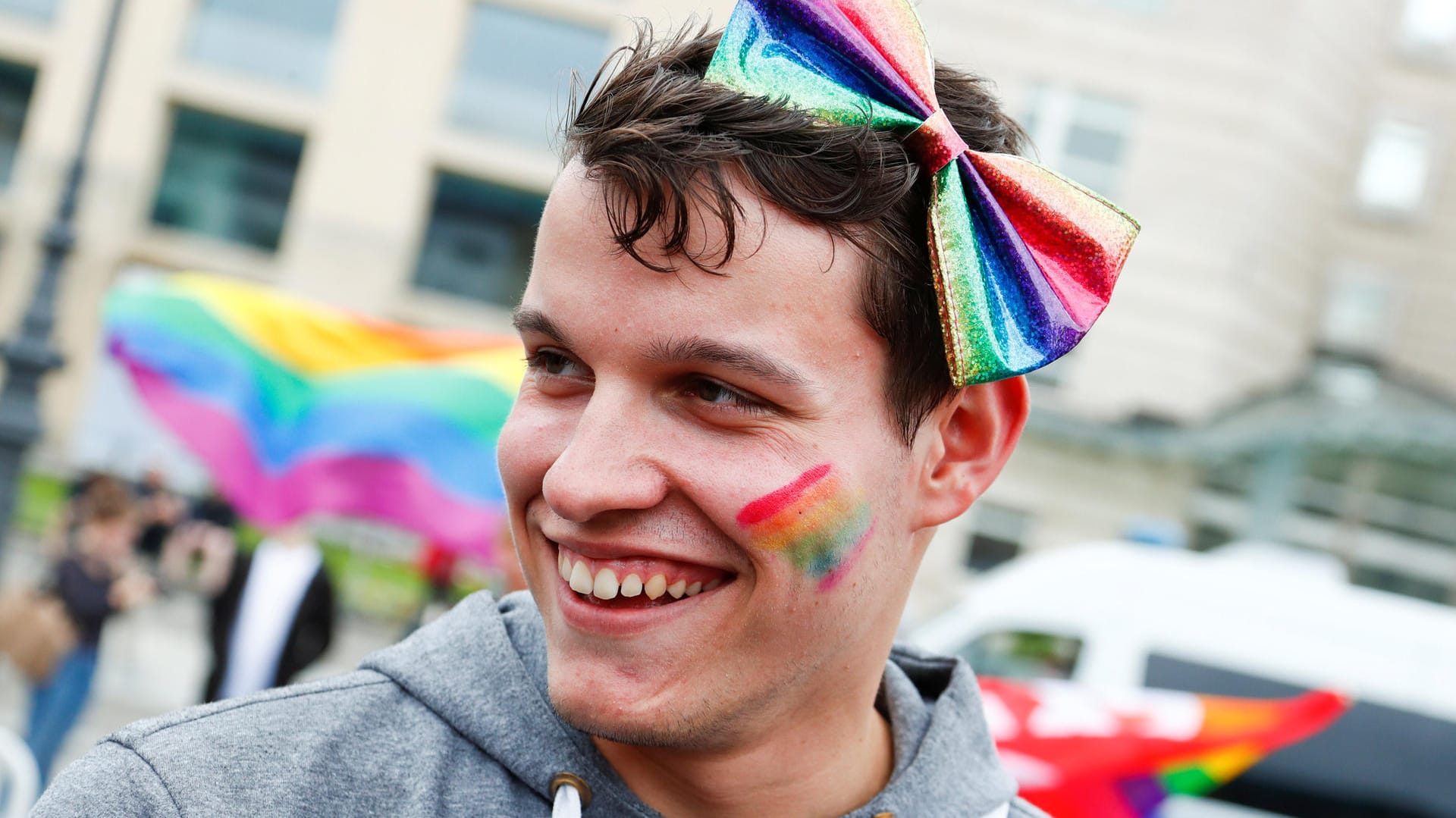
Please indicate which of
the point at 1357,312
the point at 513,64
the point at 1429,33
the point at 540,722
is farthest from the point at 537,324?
the point at 1429,33

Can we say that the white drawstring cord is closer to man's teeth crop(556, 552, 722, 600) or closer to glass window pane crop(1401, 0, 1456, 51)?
man's teeth crop(556, 552, 722, 600)

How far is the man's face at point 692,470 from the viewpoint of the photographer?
1.46 metres

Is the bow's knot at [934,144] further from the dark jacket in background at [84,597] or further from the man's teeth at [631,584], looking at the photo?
the dark jacket in background at [84,597]

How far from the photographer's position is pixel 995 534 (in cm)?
1853

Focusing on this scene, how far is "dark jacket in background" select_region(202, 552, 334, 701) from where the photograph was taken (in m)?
5.67

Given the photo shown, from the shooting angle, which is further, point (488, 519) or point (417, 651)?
point (488, 519)

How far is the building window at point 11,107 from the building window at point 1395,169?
78.2ft

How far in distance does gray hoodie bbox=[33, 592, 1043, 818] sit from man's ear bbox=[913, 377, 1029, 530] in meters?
0.37

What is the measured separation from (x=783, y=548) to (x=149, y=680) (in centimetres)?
1056

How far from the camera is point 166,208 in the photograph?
76.4 ft

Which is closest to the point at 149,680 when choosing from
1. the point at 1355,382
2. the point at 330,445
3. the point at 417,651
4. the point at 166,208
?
the point at 330,445

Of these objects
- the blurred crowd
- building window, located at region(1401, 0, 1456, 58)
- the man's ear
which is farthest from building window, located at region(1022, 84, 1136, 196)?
the man's ear

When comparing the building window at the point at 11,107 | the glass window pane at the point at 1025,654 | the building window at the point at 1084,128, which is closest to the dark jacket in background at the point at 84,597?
the glass window pane at the point at 1025,654

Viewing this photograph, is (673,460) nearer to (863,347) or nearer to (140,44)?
(863,347)
